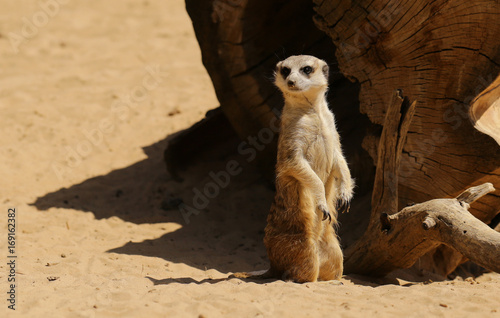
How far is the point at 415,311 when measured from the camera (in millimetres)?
2859

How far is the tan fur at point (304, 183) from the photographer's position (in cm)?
358

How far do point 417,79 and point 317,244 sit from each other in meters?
1.30

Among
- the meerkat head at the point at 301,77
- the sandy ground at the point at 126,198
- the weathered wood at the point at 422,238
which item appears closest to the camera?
the sandy ground at the point at 126,198

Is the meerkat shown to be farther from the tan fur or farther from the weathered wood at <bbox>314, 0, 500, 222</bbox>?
the weathered wood at <bbox>314, 0, 500, 222</bbox>

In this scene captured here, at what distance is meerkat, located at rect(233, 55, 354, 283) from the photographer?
11.8ft

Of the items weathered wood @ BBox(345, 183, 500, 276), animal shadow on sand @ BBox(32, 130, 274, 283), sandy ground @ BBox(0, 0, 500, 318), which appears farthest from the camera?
animal shadow on sand @ BBox(32, 130, 274, 283)

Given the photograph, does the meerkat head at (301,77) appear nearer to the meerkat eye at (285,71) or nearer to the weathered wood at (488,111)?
the meerkat eye at (285,71)

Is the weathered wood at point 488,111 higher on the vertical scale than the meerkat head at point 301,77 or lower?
lower

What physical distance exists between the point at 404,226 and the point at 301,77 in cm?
114

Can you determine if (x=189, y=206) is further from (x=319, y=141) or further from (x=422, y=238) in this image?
(x=422, y=238)

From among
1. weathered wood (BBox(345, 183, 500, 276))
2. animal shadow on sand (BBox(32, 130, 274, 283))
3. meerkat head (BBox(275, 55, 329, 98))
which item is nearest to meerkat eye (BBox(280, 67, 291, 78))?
meerkat head (BBox(275, 55, 329, 98))

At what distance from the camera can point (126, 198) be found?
17.9 ft

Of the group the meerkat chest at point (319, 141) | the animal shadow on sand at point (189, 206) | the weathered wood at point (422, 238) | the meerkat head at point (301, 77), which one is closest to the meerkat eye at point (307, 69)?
the meerkat head at point (301, 77)

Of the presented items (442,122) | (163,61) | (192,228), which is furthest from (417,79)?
(163,61)
